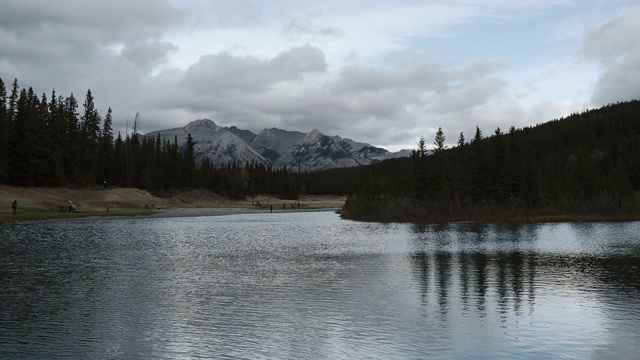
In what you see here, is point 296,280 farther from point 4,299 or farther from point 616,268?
point 616,268

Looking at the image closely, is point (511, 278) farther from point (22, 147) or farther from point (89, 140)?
point (89, 140)

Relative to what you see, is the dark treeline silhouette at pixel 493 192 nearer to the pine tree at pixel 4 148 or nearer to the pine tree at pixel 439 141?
the pine tree at pixel 439 141

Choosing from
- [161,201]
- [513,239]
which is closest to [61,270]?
[513,239]

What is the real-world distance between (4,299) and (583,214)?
8035cm

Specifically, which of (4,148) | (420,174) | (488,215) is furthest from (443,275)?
(4,148)

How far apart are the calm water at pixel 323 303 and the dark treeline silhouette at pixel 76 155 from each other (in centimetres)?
7694

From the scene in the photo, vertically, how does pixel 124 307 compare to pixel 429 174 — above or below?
below

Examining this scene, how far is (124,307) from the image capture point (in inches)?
793

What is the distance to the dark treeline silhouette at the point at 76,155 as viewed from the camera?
10725cm

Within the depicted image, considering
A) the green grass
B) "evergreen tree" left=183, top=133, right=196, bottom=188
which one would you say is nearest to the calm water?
the green grass

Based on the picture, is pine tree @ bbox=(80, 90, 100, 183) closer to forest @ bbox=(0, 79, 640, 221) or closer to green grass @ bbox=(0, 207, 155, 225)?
forest @ bbox=(0, 79, 640, 221)

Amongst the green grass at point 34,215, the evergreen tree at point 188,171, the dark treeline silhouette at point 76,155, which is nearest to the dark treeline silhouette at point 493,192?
the green grass at point 34,215

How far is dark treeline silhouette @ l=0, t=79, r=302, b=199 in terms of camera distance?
10725cm

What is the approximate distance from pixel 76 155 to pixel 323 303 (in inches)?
4804
